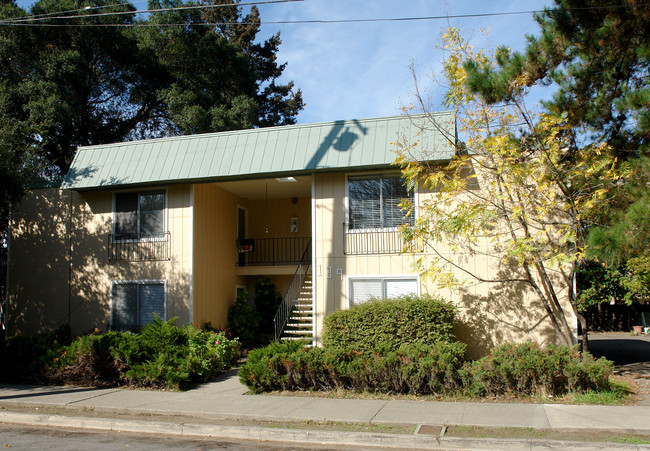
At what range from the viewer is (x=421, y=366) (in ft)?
32.8

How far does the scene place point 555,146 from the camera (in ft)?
35.1

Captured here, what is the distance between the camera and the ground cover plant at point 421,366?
31.3ft

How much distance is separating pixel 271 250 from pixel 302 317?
3.73 m

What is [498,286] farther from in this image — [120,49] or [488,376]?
[120,49]

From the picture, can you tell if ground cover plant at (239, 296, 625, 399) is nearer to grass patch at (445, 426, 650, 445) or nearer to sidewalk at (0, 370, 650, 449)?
sidewalk at (0, 370, 650, 449)

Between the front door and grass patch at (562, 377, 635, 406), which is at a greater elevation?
the front door

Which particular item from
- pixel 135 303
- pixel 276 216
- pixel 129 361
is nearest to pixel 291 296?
pixel 276 216

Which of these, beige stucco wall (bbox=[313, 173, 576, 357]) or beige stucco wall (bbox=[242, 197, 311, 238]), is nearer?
beige stucco wall (bbox=[313, 173, 576, 357])

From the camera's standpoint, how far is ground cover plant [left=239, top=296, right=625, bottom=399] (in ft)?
31.3

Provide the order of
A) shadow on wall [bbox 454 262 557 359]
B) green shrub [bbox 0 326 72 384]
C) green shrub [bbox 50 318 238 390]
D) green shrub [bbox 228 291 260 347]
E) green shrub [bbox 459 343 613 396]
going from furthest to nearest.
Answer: green shrub [bbox 228 291 260 347] → shadow on wall [bbox 454 262 557 359] → green shrub [bbox 0 326 72 384] → green shrub [bbox 50 318 238 390] → green shrub [bbox 459 343 613 396]

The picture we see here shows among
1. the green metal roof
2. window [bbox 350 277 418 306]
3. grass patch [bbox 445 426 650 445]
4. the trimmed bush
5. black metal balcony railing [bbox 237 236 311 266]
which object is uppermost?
the green metal roof

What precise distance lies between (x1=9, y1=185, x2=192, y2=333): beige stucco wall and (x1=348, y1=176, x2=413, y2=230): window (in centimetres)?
475

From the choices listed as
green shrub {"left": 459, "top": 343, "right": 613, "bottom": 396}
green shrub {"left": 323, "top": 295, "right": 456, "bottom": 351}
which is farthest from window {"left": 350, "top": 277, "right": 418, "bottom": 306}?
green shrub {"left": 459, "top": 343, "right": 613, "bottom": 396}

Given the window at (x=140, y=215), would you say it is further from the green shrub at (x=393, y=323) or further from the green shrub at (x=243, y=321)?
the green shrub at (x=393, y=323)
